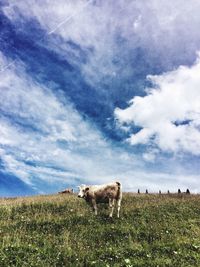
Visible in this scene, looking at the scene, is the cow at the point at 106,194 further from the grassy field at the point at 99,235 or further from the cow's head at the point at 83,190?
the grassy field at the point at 99,235

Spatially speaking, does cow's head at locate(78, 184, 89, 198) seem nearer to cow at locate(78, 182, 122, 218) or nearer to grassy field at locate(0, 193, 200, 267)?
cow at locate(78, 182, 122, 218)

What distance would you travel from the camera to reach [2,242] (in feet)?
52.6

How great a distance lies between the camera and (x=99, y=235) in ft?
58.9

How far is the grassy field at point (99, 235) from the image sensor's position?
46.3 feet

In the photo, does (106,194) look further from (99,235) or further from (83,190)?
(99,235)

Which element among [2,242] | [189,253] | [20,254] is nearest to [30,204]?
→ [2,242]

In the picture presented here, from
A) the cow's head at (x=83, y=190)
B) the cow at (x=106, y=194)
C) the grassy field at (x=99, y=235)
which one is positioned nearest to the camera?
the grassy field at (x=99, y=235)

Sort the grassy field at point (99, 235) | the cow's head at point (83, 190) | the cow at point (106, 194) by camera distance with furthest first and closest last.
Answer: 1. the cow's head at point (83, 190)
2. the cow at point (106, 194)
3. the grassy field at point (99, 235)

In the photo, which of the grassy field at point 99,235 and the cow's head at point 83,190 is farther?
the cow's head at point 83,190

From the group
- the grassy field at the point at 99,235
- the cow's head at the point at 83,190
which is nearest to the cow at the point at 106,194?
the cow's head at the point at 83,190

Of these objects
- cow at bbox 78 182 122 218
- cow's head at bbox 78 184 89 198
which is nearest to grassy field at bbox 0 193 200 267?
cow at bbox 78 182 122 218

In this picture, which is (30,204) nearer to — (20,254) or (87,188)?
(87,188)

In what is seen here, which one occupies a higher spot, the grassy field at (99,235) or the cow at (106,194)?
the cow at (106,194)

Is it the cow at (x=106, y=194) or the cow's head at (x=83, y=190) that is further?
the cow's head at (x=83, y=190)
